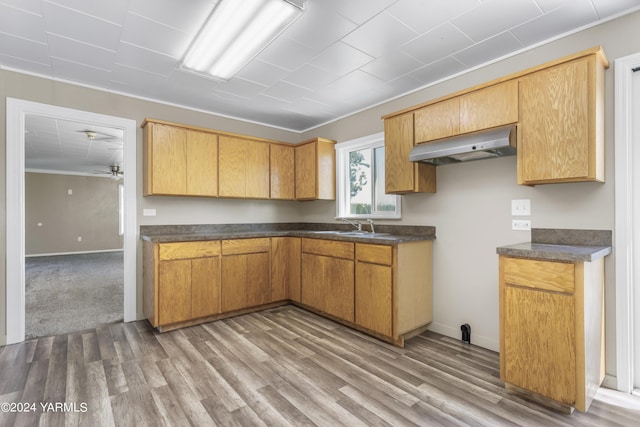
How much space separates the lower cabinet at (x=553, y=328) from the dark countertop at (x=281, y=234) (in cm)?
102

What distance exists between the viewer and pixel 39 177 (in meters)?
8.73

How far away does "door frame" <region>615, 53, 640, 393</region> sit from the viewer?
2027 mm

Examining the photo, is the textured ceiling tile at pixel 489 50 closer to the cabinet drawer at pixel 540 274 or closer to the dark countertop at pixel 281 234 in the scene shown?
the dark countertop at pixel 281 234

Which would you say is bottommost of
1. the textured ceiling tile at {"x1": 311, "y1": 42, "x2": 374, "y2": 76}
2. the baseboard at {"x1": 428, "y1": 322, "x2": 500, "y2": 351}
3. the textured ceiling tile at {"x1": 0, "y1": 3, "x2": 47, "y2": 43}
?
the baseboard at {"x1": 428, "y1": 322, "x2": 500, "y2": 351}

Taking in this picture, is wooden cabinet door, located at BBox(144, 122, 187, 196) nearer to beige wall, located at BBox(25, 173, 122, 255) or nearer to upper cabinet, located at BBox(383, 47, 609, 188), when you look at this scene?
upper cabinet, located at BBox(383, 47, 609, 188)

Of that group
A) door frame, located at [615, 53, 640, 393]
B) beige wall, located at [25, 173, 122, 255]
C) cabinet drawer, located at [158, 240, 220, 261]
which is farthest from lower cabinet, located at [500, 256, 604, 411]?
beige wall, located at [25, 173, 122, 255]

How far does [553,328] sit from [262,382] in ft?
6.21

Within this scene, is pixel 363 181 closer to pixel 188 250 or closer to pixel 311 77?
pixel 311 77

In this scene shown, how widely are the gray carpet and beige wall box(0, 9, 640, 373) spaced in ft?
2.06

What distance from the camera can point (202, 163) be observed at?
144 inches

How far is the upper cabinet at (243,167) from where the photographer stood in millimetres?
3854

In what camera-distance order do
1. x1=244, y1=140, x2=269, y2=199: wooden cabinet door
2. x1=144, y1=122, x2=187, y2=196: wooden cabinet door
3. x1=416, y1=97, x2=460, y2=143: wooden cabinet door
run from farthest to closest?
x1=244, y1=140, x2=269, y2=199: wooden cabinet door → x1=144, y1=122, x2=187, y2=196: wooden cabinet door → x1=416, y1=97, x2=460, y2=143: wooden cabinet door

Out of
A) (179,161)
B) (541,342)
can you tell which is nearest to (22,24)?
(179,161)

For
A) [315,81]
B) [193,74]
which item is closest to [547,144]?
[315,81]
